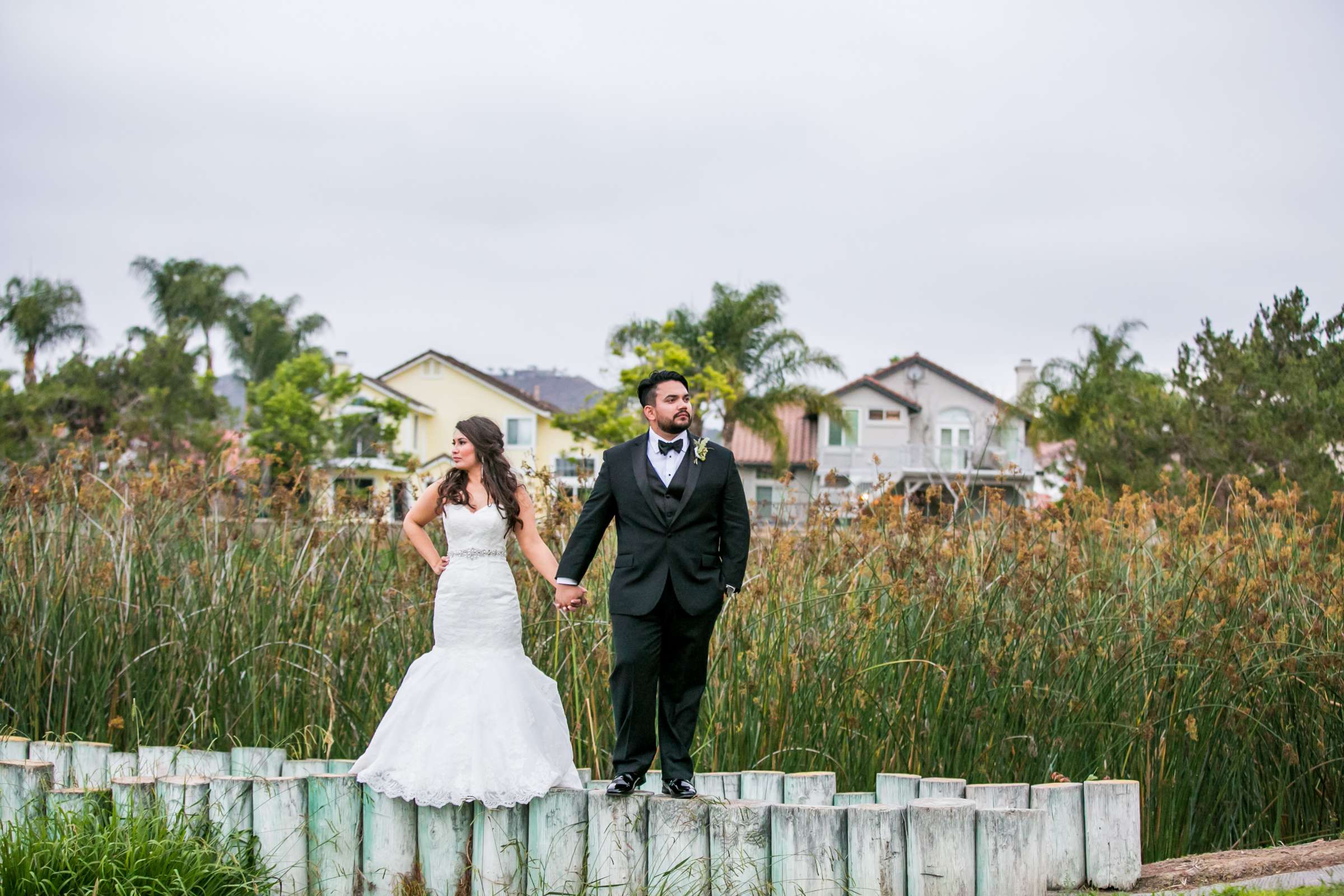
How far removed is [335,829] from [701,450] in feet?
6.36

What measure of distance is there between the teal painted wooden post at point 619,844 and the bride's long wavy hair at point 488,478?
114 cm

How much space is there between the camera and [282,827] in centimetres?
476

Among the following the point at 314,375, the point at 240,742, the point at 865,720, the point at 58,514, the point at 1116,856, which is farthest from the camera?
the point at 314,375

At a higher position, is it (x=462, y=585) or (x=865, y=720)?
(x=462, y=585)

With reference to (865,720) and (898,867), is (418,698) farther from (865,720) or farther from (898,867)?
(865,720)

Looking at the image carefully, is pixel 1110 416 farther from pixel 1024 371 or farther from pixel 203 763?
pixel 1024 371

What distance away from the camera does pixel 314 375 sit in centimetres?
3828

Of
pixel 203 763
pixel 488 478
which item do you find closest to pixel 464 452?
pixel 488 478

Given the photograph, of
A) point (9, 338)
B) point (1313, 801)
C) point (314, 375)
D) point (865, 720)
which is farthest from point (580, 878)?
point (9, 338)

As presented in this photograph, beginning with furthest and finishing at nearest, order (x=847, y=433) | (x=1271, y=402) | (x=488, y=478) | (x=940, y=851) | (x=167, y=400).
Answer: (x=847, y=433) < (x=167, y=400) < (x=1271, y=402) < (x=488, y=478) < (x=940, y=851)

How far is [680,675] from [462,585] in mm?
890

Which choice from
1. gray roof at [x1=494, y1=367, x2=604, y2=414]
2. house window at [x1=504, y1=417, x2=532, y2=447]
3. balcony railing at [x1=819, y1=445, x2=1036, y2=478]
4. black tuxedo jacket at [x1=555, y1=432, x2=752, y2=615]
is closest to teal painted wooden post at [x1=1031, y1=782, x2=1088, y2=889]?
black tuxedo jacket at [x1=555, y1=432, x2=752, y2=615]

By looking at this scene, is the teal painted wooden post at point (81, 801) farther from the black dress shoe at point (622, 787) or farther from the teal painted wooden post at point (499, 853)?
the black dress shoe at point (622, 787)

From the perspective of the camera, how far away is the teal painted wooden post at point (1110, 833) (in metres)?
4.64
